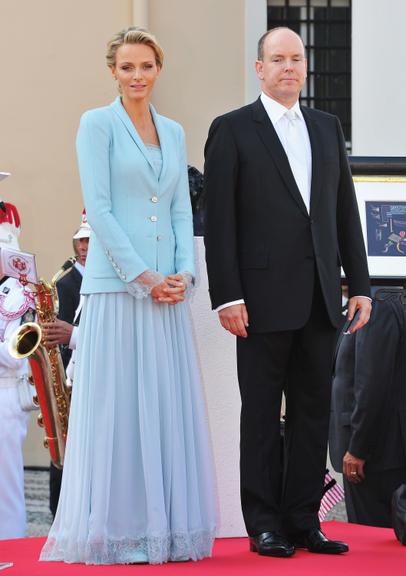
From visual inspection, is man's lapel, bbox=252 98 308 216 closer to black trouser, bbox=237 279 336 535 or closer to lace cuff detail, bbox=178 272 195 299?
black trouser, bbox=237 279 336 535

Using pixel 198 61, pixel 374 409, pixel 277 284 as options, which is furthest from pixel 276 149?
pixel 198 61

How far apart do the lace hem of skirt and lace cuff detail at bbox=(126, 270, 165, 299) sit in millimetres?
891

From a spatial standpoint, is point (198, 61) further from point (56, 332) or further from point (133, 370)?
point (133, 370)

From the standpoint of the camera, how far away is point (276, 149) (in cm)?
528

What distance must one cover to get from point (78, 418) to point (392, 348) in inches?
70.6

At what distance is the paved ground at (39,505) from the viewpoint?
1038 cm

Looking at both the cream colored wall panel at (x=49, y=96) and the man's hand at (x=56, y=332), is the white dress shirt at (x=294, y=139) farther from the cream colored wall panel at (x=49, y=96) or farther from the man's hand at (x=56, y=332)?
the cream colored wall panel at (x=49, y=96)

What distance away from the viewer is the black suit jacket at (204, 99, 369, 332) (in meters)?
5.21

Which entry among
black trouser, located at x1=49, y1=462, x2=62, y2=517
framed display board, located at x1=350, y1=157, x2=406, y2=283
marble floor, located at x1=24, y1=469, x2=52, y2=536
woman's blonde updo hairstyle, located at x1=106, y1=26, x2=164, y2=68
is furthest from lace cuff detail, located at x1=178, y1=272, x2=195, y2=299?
marble floor, located at x1=24, y1=469, x2=52, y2=536

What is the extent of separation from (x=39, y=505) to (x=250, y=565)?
617cm

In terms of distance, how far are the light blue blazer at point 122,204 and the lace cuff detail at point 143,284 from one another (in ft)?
0.11

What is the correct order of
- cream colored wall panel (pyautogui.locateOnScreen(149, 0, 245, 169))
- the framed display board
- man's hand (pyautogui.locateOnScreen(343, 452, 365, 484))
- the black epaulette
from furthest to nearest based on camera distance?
cream colored wall panel (pyautogui.locateOnScreen(149, 0, 245, 169))
the black epaulette
the framed display board
man's hand (pyautogui.locateOnScreen(343, 452, 365, 484))

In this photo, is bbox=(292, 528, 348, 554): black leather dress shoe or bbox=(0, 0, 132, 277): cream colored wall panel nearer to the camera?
bbox=(292, 528, 348, 554): black leather dress shoe

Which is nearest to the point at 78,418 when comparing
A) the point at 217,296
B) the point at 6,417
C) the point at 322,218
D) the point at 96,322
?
the point at 96,322
